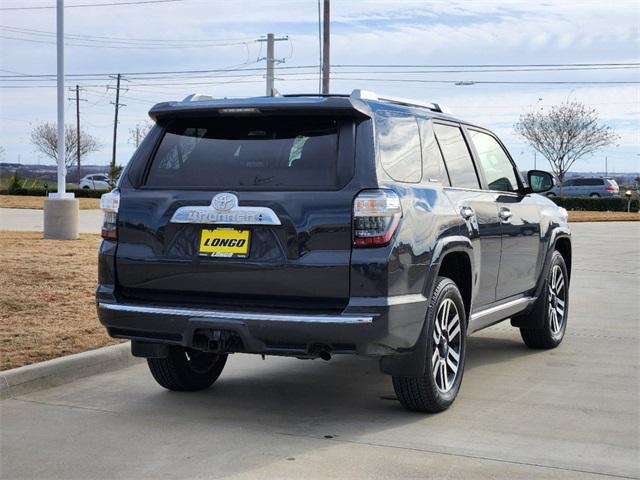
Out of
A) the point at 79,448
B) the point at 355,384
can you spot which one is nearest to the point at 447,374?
the point at 355,384

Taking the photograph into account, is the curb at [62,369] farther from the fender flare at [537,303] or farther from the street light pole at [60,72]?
the street light pole at [60,72]

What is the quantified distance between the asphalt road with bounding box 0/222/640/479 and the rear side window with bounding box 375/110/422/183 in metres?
1.55

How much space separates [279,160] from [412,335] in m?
1.31

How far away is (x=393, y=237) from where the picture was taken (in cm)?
539

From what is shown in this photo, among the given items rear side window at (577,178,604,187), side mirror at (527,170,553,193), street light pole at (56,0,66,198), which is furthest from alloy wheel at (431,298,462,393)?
rear side window at (577,178,604,187)

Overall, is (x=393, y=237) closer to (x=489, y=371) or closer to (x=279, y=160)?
(x=279, y=160)

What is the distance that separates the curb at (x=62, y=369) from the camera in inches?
256

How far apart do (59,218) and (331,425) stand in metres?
13.6

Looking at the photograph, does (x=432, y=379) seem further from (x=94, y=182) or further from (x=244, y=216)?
(x=94, y=182)

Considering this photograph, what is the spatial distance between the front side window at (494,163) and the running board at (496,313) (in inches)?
36.5

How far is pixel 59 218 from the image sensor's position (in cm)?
1830

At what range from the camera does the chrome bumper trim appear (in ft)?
17.3

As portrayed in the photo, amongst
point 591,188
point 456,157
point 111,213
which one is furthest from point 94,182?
point 111,213

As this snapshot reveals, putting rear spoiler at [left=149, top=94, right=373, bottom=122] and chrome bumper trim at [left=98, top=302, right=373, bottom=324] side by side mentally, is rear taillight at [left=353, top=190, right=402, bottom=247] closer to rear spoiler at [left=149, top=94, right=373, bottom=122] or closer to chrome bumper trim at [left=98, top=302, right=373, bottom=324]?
chrome bumper trim at [left=98, top=302, right=373, bottom=324]
